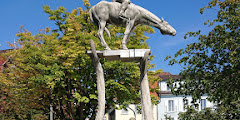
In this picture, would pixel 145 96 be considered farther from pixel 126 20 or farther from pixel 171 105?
pixel 171 105

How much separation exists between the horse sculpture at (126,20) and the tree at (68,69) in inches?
304

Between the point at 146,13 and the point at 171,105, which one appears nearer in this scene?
the point at 146,13

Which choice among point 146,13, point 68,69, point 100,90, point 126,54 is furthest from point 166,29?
point 68,69

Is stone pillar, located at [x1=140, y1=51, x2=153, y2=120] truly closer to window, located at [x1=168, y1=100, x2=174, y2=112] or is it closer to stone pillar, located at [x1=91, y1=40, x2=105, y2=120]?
stone pillar, located at [x1=91, y1=40, x2=105, y2=120]

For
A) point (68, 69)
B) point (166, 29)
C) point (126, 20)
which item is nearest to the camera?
point (126, 20)

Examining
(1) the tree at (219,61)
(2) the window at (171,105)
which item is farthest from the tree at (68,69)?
(2) the window at (171,105)

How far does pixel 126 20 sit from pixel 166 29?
1522 mm

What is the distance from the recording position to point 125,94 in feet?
65.0

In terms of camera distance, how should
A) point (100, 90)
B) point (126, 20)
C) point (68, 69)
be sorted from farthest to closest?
point (68, 69)
point (126, 20)
point (100, 90)

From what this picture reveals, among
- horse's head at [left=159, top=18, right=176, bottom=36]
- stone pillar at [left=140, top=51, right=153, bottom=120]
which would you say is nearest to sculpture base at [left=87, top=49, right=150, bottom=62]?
stone pillar at [left=140, top=51, right=153, bottom=120]

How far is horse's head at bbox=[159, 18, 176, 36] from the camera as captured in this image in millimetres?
11633

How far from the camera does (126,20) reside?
11.4 m

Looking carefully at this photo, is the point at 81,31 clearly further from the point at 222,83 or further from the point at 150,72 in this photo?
the point at 222,83

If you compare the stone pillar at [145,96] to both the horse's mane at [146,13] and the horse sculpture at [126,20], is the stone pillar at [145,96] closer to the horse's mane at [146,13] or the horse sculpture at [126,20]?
the horse sculpture at [126,20]
